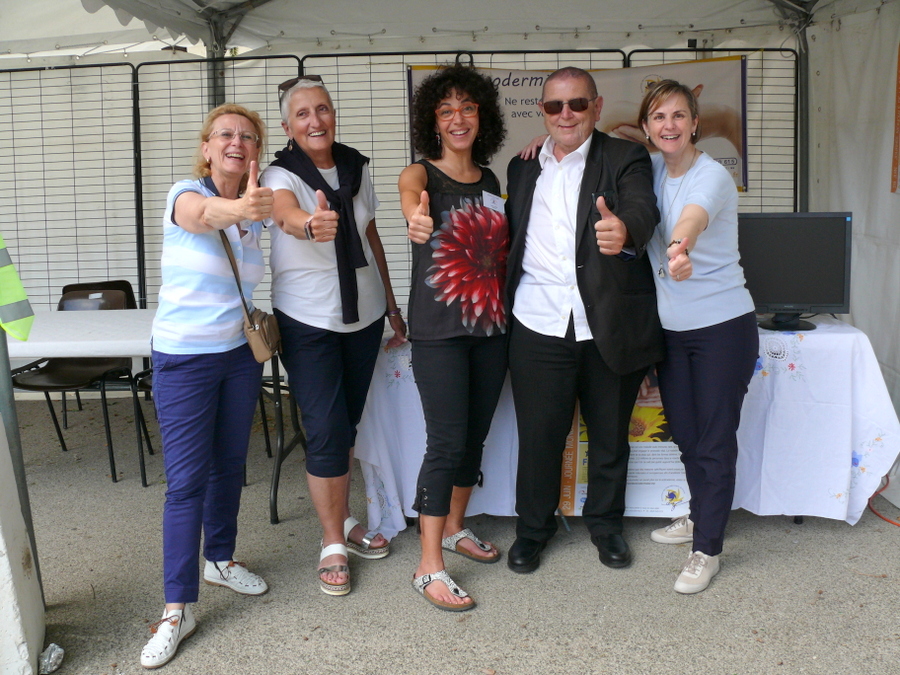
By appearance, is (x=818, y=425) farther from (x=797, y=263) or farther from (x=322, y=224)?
(x=322, y=224)

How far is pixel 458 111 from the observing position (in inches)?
89.6

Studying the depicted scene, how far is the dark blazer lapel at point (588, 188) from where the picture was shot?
2195mm

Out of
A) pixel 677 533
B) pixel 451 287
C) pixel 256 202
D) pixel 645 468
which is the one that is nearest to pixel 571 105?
pixel 451 287

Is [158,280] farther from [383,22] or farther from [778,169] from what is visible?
[778,169]

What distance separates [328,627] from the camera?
221 centimetres

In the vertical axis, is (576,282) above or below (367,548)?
above

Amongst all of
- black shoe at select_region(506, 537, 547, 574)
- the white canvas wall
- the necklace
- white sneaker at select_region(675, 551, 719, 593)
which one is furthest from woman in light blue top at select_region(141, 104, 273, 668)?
the white canvas wall

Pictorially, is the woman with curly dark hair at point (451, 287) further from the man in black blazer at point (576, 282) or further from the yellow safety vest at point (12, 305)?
the yellow safety vest at point (12, 305)

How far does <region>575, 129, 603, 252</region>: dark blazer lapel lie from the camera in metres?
2.20

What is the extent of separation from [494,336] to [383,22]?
9.03ft

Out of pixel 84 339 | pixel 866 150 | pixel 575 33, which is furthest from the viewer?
pixel 575 33

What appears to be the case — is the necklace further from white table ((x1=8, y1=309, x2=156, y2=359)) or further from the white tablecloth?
white table ((x1=8, y1=309, x2=156, y2=359))

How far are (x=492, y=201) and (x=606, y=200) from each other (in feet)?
1.17

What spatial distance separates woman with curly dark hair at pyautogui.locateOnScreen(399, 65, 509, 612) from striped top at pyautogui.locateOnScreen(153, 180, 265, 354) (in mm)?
542
